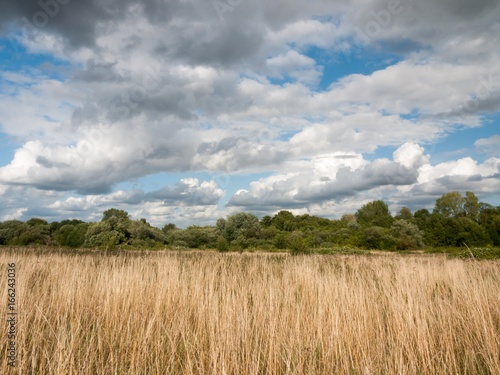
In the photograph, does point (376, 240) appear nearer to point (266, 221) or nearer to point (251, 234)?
point (251, 234)

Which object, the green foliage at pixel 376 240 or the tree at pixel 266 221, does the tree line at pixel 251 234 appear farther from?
the tree at pixel 266 221

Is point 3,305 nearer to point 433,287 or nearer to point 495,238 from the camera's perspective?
point 433,287

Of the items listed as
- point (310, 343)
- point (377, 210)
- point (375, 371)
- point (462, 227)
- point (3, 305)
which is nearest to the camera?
point (375, 371)

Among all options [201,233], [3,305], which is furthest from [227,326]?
[201,233]

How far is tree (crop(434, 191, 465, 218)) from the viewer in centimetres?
6788

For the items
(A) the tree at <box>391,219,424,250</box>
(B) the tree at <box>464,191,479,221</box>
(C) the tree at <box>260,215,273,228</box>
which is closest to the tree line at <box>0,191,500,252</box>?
(A) the tree at <box>391,219,424,250</box>

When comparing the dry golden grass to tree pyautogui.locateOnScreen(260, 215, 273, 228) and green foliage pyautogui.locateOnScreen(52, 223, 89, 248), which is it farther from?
tree pyautogui.locateOnScreen(260, 215, 273, 228)

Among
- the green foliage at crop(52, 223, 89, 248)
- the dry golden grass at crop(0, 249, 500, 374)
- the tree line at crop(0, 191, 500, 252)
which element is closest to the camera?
the dry golden grass at crop(0, 249, 500, 374)

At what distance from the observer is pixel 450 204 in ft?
226

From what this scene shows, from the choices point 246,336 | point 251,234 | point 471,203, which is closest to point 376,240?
point 251,234

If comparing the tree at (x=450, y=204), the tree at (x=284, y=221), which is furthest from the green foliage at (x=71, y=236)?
the tree at (x=450, y=204)

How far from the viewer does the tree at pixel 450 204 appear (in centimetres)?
6788

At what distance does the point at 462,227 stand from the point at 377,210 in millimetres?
40491

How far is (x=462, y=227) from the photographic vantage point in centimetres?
4019
